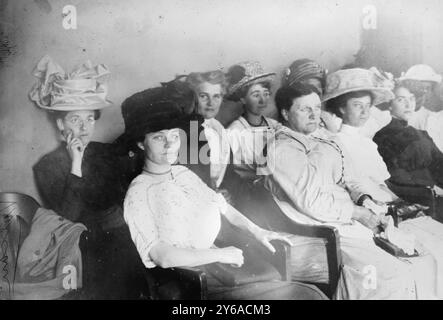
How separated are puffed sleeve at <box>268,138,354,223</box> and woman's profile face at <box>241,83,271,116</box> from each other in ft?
0.65

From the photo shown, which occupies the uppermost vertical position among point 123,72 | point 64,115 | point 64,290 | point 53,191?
point 123,72

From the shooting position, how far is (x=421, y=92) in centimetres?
274

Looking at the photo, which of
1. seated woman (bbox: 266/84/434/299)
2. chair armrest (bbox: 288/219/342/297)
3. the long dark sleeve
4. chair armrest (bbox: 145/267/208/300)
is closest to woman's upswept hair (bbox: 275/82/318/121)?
seated woman (bbox: 266/84/434/299)

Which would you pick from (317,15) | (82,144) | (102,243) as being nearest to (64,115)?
(82,144)

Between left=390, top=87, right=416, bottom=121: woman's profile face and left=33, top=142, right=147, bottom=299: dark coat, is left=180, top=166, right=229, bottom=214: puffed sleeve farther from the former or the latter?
left=390, top=87, right=416, bottom=121: woman's profile face

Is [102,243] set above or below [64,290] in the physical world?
above

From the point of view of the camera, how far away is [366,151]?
267 cm

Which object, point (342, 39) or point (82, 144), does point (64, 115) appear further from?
point (342, 39)

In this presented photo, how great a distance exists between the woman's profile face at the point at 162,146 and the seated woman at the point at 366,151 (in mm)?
812

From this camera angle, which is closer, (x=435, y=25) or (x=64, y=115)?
(x=64, y=115)

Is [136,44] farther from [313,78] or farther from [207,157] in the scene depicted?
[313,78]

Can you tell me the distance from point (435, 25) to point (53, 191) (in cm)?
216

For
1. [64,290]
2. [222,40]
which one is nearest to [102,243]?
[64,290]

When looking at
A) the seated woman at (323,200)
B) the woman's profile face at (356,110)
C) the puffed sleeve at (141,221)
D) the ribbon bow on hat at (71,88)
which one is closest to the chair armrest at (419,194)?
the seated woman at (323,200)
